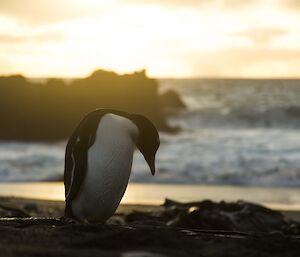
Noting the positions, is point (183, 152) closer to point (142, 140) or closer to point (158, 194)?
point (158, 194)

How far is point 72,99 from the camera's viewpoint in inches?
1522

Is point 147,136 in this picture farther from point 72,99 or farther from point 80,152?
point 72,99

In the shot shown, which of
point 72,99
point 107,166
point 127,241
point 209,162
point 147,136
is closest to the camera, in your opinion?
point 127,241

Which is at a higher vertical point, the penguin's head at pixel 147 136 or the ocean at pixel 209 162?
the penguin's head at pixel 147 136

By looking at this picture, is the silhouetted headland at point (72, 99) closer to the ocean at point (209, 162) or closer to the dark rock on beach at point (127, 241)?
the ocean at point (209, 162)

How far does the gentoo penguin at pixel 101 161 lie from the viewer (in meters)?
4.17

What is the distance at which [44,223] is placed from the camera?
155 inches

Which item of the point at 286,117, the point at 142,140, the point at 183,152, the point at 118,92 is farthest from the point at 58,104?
the point at 142,140

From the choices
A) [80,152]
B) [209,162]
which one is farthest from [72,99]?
[80,152]

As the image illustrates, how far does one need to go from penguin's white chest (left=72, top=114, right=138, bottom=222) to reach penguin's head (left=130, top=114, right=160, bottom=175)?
8cm

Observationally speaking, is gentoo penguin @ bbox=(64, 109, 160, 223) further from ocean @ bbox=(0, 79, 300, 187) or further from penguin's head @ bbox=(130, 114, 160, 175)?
ocean @ bbox=(0, 79, 300, 187)

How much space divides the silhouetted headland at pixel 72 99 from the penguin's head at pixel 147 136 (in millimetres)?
31836

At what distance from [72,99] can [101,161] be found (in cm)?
3473

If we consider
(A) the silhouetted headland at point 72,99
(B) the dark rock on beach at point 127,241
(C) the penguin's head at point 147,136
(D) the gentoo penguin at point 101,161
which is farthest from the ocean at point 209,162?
(B) the dark rock on beach at point 127,241
